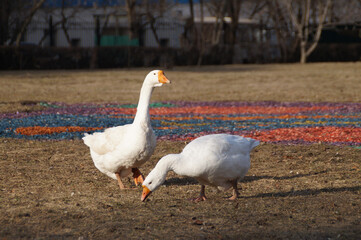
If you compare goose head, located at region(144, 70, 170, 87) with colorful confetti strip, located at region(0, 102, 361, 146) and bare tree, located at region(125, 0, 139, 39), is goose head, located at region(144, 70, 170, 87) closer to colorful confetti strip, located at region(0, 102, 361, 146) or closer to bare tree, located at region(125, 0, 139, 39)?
colorful confetti strip, located at region(0, 102, 361, 146)

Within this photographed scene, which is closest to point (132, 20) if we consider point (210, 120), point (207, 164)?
point (210, 120)

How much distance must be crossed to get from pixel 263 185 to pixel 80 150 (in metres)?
3.76

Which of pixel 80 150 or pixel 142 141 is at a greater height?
pixel 142 141

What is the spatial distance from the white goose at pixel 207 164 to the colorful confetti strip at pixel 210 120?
4.29 metres

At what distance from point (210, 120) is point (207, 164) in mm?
8146

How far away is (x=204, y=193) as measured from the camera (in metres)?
6.68

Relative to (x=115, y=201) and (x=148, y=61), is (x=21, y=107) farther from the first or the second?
(x=148, y=61)

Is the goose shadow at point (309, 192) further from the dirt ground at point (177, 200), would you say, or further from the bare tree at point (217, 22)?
the bare tree at point (217, 22)

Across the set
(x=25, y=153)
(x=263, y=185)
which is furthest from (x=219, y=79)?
(x=263, y=185)

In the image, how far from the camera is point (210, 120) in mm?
14219

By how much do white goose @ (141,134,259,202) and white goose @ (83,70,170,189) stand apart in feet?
2.54

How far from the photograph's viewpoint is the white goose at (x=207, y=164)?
6090 millimetres

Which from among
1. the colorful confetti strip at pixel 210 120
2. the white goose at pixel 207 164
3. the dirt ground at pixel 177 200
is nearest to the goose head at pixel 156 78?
the white goose at pixel 207 164

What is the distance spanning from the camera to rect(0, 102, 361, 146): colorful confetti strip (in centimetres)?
1147
